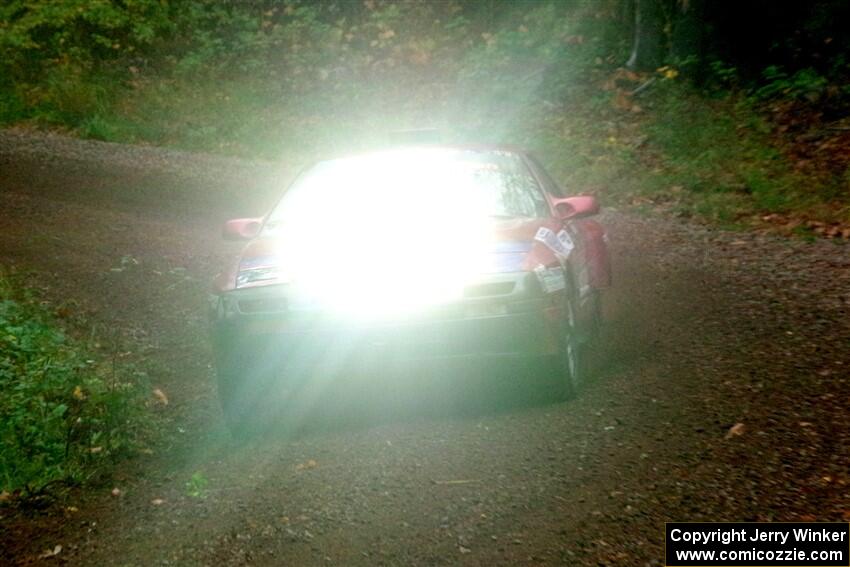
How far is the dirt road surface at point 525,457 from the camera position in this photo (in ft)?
15.0

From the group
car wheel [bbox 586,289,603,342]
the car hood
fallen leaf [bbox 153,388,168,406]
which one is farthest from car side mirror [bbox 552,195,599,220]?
fallen leaf [bbox 153,388,168,406]

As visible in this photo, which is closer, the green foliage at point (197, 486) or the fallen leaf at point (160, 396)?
the green foliage at point (197, 486)

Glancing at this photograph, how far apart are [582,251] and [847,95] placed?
9.75 meters

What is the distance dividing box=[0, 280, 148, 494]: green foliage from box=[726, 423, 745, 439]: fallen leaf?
321 cm

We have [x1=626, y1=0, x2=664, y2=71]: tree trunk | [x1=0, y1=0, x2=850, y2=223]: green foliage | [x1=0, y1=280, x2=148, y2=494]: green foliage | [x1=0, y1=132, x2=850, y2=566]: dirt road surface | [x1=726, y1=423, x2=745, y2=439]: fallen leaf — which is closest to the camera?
[x1=0, y1=132, x2=850, y2=566]: dirt road surface

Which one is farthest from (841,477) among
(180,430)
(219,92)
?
(219,92)

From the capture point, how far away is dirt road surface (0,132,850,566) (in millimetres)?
4570

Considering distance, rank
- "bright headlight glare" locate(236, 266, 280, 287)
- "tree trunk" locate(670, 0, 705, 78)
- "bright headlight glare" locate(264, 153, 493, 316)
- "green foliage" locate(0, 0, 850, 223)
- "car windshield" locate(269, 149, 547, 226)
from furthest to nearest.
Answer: "tree trunk" locate(670, 0, 705, 78)
"green foliage" locate(0, 0, 850, 223)
"car windshield" locate(269, 149, 547, 226)
"bright headlight glare" locate(236, 266, 280, 287)
"bright headlight glare" locate(264, 153, 493, 316)

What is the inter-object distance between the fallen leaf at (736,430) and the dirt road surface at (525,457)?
0.03 meters

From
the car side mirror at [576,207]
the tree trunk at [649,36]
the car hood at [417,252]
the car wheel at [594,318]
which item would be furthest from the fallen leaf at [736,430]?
the tree trunk at [649,36]

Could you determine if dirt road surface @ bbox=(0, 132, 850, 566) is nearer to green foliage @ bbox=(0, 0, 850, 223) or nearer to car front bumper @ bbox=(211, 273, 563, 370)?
car front bumper @ bbox=(211, 273, 563, 370)

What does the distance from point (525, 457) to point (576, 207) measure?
93.6 inches

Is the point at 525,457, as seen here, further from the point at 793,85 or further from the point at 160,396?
the point at 793,85

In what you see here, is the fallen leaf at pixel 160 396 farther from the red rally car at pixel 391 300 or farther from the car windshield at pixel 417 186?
the car windshield at pixel 417 186
